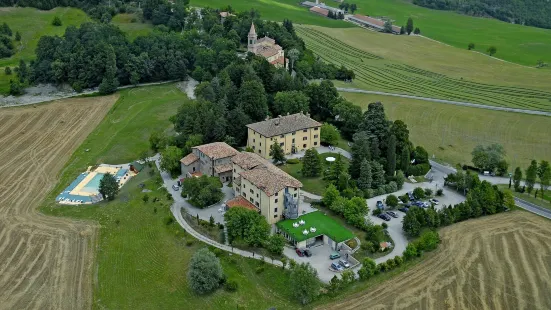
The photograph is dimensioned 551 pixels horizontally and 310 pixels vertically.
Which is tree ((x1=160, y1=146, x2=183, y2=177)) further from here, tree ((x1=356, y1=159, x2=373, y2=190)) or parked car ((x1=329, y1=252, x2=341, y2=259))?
parked car ((x1=329, y1=252, x2=341, y2=259))

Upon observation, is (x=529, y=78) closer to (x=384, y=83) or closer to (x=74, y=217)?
(x=384, y=83)

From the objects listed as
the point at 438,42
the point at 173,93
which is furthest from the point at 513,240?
the point at 438,42

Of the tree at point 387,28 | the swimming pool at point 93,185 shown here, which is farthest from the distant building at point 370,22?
the swimming pool at point 93,185

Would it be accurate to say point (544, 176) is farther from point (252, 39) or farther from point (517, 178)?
point (252, 39)

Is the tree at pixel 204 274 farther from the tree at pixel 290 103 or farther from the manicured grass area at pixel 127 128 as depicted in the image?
the tree at pixel 290 103

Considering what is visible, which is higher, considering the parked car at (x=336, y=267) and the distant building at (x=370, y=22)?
the distant building at (x=370, y=22)

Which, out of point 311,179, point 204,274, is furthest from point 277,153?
point 204,274
